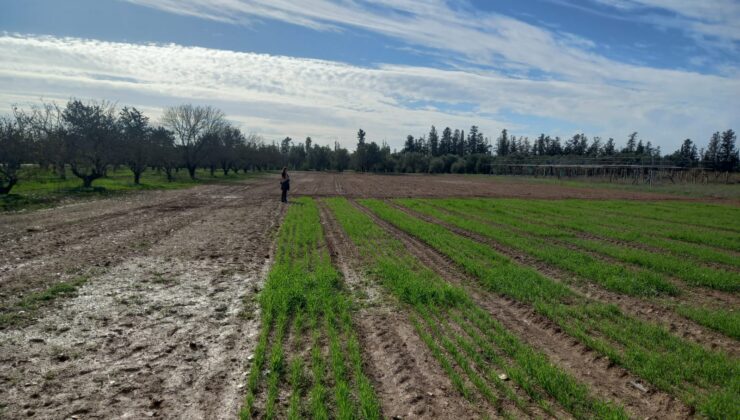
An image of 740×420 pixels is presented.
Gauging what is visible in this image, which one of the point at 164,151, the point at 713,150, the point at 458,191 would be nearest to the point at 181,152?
the point at 164,151

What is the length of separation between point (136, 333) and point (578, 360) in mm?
6814

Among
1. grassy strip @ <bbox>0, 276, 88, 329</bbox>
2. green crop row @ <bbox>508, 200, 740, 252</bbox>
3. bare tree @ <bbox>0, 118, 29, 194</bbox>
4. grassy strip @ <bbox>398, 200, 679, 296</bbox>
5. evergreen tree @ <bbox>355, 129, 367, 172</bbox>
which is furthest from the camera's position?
evergreen tree @ <bbox>355, 129, 367, 172</bbox>

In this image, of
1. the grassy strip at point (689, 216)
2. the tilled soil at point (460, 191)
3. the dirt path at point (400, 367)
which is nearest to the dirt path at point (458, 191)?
the tilled soil at point (460, 191)

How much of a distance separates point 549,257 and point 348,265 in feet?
19.5

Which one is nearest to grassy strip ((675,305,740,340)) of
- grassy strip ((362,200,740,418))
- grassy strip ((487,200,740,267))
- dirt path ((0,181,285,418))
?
grassy strip ((362,200,740,418))

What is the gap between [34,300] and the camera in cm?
847

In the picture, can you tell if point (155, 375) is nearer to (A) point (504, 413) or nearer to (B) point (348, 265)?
(A) point (504, 413)

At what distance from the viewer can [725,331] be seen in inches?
298

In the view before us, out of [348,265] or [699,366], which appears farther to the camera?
[348,265]

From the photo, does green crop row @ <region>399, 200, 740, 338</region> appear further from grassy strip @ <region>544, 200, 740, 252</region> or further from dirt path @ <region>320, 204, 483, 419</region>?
dirt path @ <region>320, 204, 483, 419</region>

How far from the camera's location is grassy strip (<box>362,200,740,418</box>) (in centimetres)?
555

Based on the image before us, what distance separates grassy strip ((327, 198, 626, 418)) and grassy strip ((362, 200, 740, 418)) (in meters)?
1.05

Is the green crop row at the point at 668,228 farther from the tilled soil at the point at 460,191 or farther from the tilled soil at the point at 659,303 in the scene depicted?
the tilled soil at the point at 460,191

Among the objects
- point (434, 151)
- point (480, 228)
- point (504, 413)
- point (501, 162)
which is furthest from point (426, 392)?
point (434, 151)
